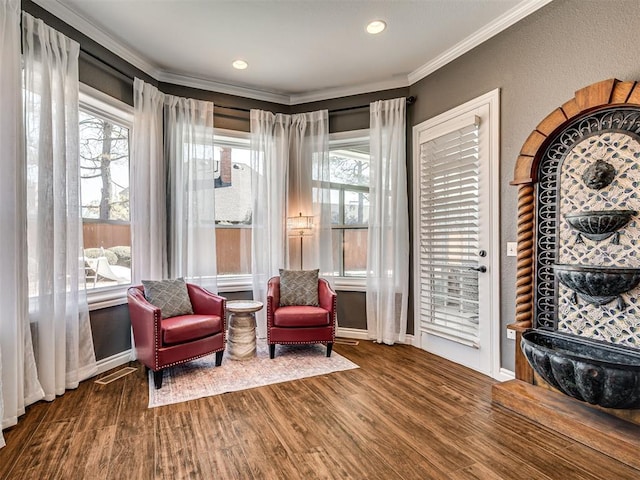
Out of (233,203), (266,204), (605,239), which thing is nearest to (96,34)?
(233,203)

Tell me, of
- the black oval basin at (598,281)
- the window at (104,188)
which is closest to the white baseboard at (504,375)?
the black oval basin at (598,281)

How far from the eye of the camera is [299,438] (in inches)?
84.4

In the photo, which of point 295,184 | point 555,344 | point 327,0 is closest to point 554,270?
point 555,344

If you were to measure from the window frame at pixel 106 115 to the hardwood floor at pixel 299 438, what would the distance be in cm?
73

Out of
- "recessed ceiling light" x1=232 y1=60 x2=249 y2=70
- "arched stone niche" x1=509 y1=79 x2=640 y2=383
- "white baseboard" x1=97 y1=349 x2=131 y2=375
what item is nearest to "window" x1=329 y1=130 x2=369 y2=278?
"recessed ceiling light" x1=232 y1=60 x2=249 y2=70

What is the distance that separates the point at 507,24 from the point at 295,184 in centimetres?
268

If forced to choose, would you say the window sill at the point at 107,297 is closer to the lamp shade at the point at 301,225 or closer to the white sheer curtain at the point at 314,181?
the lamp shade at the point at 301,225

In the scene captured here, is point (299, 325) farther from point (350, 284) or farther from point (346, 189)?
point (346, 189)

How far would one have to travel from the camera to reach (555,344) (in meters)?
2.45

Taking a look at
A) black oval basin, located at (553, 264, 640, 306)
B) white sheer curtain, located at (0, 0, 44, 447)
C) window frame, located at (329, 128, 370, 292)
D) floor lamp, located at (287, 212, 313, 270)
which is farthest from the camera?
window frame, located at (329, 128, 370, 292)

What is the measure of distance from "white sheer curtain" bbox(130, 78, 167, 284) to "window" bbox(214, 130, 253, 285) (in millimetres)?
744

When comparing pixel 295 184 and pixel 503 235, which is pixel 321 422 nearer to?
pixel 503 235

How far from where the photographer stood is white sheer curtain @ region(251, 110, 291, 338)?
428cm

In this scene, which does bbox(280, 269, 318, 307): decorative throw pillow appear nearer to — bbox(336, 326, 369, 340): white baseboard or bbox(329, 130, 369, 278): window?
bbox(329, 130, 369, 278): window
